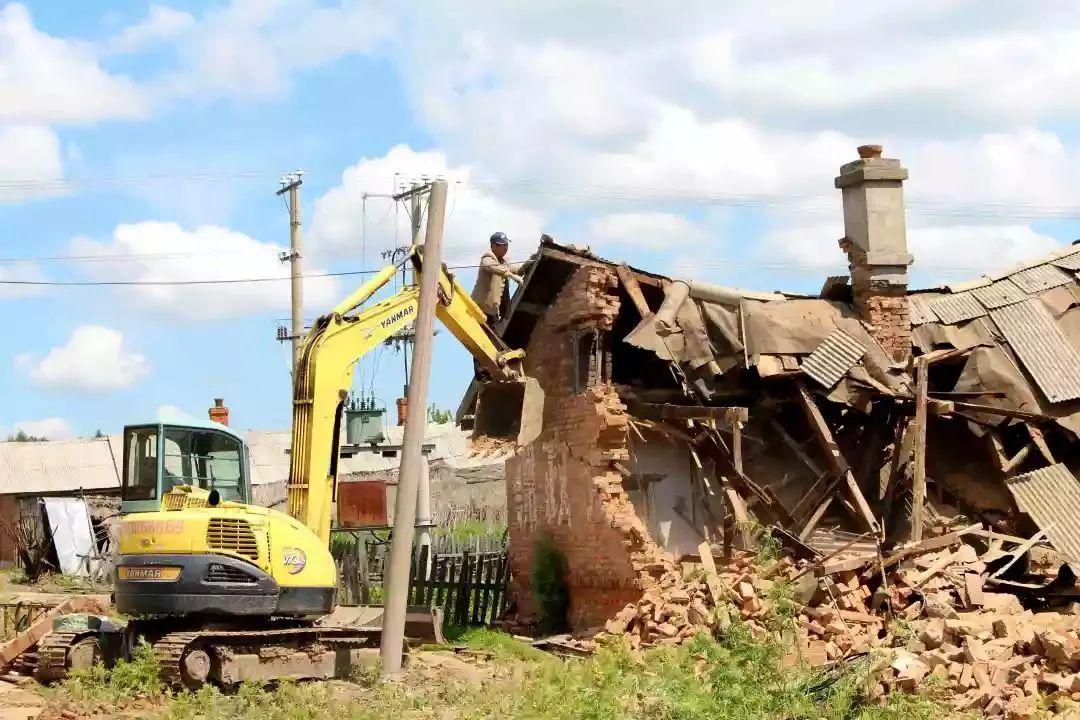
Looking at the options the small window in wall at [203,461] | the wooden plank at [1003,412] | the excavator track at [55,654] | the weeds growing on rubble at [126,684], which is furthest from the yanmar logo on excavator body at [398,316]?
the wooden plank at [1003,412]

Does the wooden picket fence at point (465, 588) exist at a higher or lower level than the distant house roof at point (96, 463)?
lower

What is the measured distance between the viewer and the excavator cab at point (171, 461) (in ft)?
44.8

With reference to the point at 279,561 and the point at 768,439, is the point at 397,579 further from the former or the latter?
the point at 768,439

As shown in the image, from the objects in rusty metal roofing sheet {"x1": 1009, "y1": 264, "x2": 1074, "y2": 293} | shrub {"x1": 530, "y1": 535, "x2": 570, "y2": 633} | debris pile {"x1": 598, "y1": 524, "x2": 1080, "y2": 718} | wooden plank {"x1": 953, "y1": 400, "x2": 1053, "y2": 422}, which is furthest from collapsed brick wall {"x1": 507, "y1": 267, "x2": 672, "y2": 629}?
rusty metal roofing sheet {"x1": 1009, "y1": 264, "x2": 1074, "y2": 293}

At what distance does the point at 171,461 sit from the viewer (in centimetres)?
1384

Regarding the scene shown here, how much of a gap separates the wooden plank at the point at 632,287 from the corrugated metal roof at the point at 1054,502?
4668 mm

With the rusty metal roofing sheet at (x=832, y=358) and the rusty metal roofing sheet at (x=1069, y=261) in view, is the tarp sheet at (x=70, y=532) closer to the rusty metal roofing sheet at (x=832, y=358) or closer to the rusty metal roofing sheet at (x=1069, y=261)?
the rusty metal roofing sheet at (x=832, y=358)

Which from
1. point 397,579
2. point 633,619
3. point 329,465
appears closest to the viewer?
point 397,579

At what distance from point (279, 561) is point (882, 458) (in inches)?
296

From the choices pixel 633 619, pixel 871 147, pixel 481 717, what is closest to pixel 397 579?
pixel 481 717

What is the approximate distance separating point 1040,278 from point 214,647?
11.4 m

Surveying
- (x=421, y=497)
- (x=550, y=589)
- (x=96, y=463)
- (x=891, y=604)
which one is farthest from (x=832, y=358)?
(x=96, y=463)

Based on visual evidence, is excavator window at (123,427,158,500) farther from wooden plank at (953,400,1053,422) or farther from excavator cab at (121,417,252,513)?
wooden plank at (953,400,1053,422)

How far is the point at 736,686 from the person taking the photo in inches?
443
